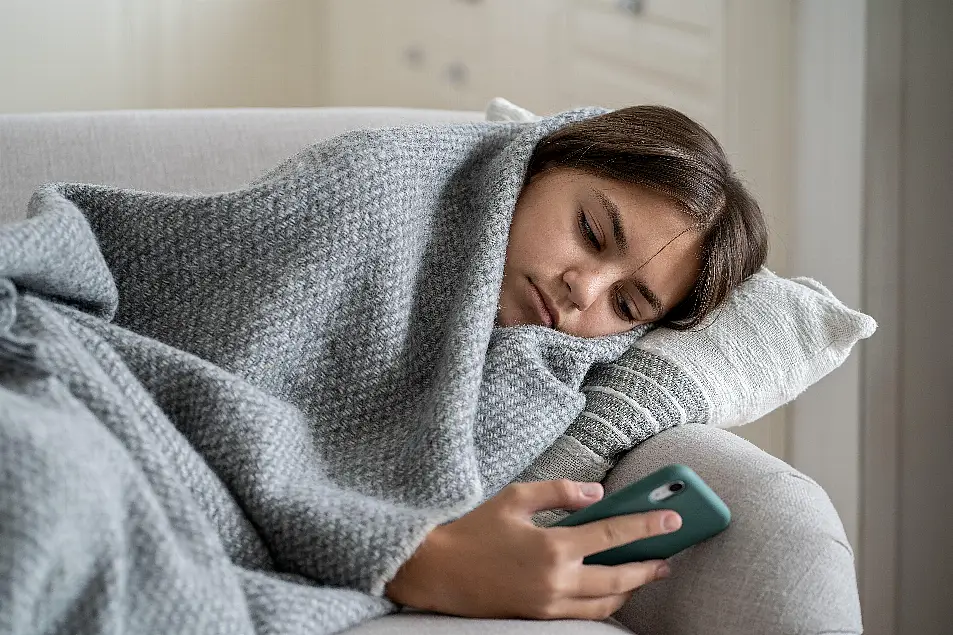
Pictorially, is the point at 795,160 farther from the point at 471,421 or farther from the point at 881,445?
the point at 471,421

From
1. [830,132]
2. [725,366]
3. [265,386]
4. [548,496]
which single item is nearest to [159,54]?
[830,132]

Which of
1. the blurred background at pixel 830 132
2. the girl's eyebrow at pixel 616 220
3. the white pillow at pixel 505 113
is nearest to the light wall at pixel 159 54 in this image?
the blurred background at pixel 830 132

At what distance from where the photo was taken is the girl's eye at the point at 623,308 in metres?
1.09

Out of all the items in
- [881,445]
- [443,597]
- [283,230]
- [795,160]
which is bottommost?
[881,445]

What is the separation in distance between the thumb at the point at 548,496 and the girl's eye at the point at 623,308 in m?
0.35

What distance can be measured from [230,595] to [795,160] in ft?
4.48

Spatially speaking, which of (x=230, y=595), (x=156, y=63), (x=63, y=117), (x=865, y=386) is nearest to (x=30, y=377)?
(x=230, y=595)

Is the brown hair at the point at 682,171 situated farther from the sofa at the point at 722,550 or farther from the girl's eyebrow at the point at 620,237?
the sofa at the point at 722,550

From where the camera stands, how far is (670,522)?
2.43 ft

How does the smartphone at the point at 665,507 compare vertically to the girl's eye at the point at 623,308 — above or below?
below

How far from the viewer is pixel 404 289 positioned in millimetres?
963

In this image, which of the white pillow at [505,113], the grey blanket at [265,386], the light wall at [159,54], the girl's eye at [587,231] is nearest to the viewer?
the grey blanket at [265,386]

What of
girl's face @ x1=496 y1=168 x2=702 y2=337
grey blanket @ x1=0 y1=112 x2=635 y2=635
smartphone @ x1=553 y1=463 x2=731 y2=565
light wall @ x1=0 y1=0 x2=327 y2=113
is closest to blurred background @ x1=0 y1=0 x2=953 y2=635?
light wall @ x1=0 y1=0 x2=327 y2=113

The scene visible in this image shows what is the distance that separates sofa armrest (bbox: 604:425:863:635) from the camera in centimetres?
72
